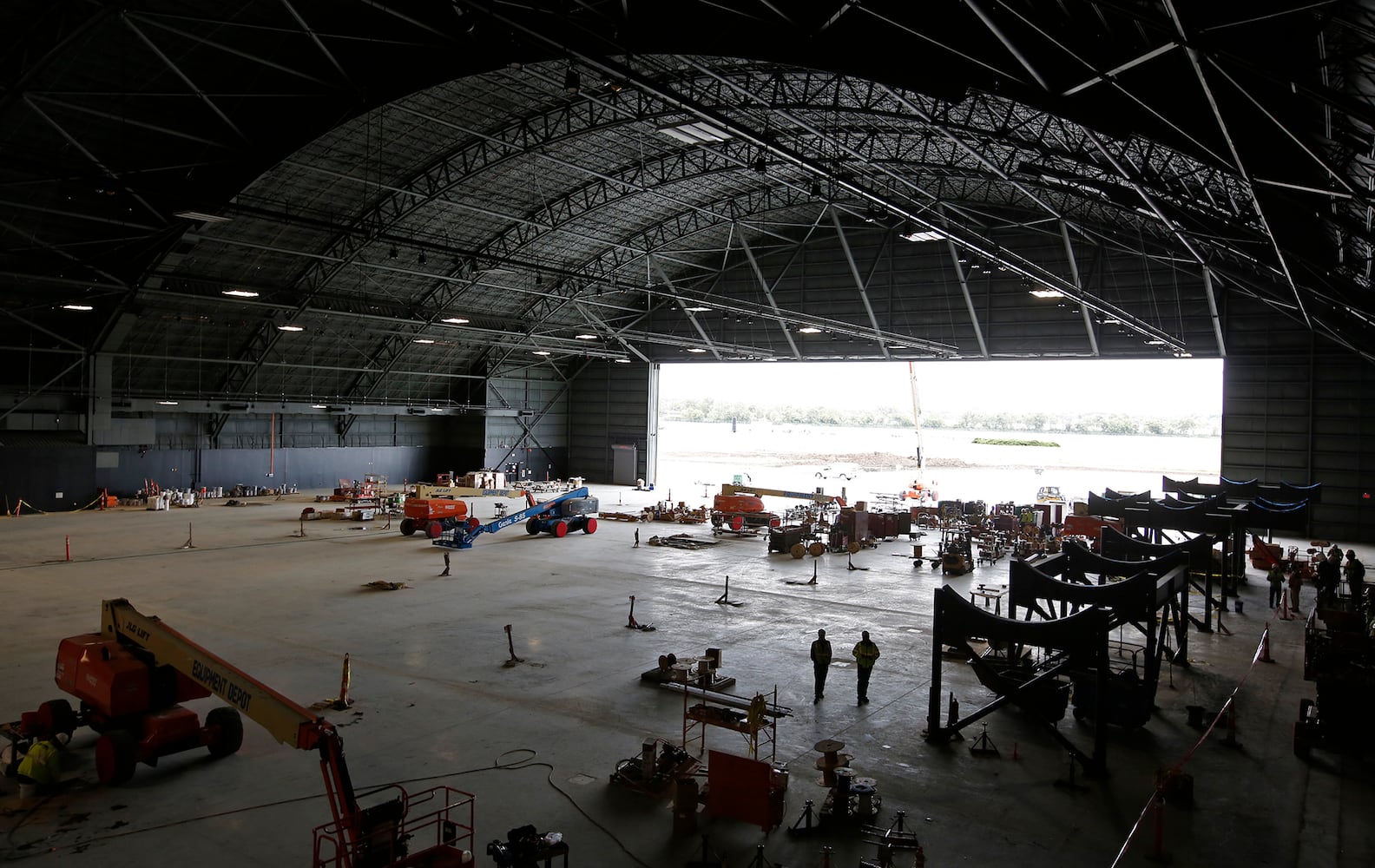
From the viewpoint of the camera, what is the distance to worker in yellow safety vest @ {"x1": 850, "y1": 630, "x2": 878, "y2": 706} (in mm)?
16172

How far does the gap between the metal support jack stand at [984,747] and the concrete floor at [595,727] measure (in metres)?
0.17

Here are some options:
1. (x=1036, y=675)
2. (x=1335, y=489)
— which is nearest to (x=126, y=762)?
(x=1036, y=675)

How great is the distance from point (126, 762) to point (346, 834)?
4238 millimetres

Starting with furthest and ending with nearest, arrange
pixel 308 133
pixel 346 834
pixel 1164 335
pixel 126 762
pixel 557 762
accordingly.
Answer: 1. pixel 1164 335
2. pixel 308 133
3. pixel 557 762
4. pixel 126 762
5. pixel 346 834

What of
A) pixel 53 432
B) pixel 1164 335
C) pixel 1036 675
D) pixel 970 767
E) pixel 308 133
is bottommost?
pixel 970 767

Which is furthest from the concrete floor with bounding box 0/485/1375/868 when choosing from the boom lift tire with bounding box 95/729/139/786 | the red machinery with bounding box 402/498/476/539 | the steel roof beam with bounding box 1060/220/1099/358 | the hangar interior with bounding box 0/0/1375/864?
the steel roof beam with bounding box 1060/220/1099/358

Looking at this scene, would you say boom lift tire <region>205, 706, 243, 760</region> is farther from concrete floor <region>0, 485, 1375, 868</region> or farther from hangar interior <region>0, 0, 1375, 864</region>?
hangar interior <region>0, 0, 1375, 864</region>

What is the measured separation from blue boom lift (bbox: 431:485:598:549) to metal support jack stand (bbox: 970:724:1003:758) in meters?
24.4

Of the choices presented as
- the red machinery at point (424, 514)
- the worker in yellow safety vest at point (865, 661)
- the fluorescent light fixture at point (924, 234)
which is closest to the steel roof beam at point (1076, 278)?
the fluorescent light fixture at point (924, 234)

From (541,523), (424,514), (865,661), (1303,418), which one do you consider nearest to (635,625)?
(865,661)

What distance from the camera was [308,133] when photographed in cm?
2845

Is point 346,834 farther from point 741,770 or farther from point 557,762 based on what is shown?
point 741,770

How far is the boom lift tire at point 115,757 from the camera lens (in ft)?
39.2

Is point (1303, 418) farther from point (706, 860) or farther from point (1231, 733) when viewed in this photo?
point (706, 860)
